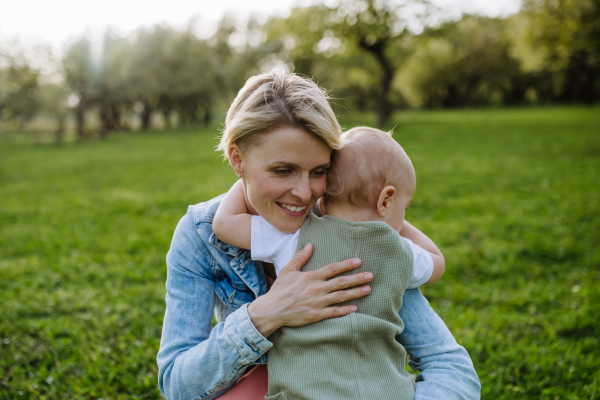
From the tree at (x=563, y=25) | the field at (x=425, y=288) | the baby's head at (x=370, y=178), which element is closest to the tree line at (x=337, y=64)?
the tree at (x=563, y=25)

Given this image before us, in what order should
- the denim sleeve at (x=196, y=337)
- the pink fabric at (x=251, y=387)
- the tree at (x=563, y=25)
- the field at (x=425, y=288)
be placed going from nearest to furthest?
the denim sleeve at (x=196, y=337), the pink fabric at (x=251, y=387), the field at (x=425, y=288), the tree at (x=563, y=25)

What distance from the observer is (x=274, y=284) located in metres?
1.65

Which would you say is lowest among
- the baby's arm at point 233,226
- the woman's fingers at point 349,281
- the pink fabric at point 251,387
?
the pink fabric at point 251,387

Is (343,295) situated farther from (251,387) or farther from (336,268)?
(251,387)

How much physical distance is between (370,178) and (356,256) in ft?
1.17

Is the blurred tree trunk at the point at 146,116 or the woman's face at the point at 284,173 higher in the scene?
the woman's face at the point at 284,173

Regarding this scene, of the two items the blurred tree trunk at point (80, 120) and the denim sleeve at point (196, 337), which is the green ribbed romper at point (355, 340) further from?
the blurred tree trunk at point (80, 120)

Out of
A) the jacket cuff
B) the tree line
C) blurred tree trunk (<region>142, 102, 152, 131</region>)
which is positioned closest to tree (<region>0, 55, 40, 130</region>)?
the tree line

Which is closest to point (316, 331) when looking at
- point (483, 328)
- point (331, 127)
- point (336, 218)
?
point (336, 218)

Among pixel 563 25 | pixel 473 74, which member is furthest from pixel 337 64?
pixel 473 74

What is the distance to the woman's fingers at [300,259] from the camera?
1.64m

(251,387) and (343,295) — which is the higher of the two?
(343,295)

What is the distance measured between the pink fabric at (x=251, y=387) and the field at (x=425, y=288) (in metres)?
1.61

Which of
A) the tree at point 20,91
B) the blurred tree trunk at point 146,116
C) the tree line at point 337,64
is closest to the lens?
the tree line at point 337,64
